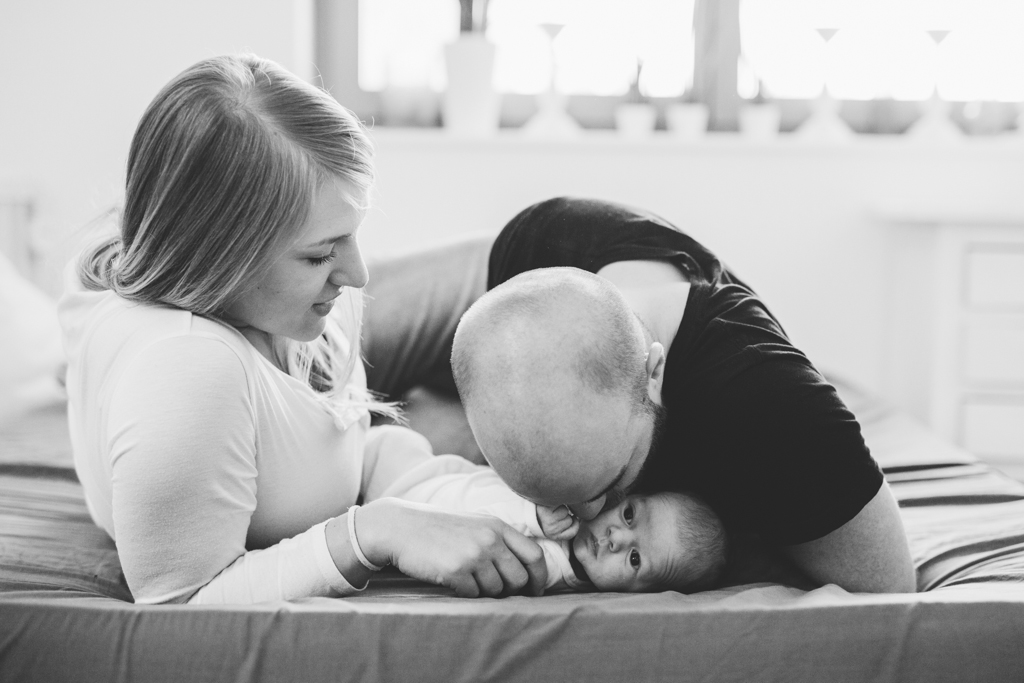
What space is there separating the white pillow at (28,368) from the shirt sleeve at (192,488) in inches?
35.7

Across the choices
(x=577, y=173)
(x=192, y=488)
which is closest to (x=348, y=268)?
(x=192, y=488)

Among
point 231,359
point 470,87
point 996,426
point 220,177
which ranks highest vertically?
point 470,87

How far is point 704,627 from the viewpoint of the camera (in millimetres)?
869

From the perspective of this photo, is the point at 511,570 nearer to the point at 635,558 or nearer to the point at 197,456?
the point at 635,558

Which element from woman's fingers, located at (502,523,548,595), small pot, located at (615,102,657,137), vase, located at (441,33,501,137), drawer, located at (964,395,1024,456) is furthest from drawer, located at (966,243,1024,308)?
woman's fingers, located at (502,523,548,595)

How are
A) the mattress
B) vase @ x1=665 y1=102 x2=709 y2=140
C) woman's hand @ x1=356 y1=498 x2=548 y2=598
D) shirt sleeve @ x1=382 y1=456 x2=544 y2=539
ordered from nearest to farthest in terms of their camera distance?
the mattress
woman's hand @ x1=356 y1=498 x2=548 y2=598
shirt sleeve @ x1=382 y1=456 x2=544 y2=539
vase @ x1=665 y1=102 x2=709 y2=140

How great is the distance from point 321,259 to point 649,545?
18.6 inches

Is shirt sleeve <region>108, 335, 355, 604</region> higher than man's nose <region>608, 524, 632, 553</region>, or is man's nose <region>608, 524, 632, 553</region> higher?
shirt sleeve <region>108, 335, 355, 604</region>

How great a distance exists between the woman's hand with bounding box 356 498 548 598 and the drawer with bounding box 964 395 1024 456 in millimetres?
1905

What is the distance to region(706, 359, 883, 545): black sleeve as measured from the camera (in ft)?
3.15

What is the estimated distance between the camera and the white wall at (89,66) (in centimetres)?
271

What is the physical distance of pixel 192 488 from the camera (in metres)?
0.90

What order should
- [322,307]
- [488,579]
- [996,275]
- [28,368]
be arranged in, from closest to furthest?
[488,579], [322,307], [28,368], [996,275]

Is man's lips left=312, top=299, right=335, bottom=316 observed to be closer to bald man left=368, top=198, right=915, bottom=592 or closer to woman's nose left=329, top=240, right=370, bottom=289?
woman's nose left=329, top=240, right=370, bottom=289
